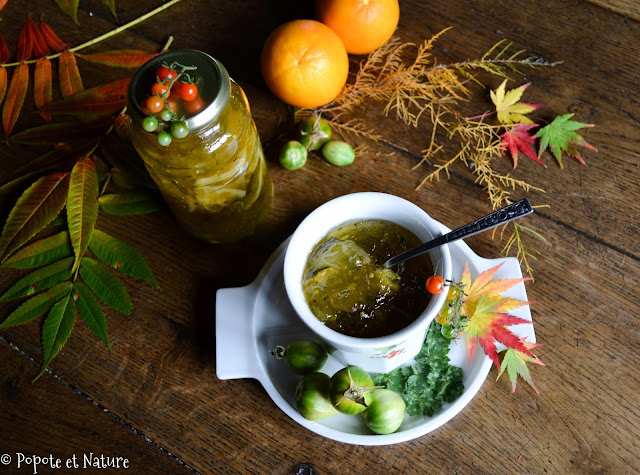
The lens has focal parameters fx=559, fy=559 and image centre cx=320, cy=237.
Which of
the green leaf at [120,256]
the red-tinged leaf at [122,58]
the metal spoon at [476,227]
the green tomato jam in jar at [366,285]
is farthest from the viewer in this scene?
the red-tinged leaf at [122,58]

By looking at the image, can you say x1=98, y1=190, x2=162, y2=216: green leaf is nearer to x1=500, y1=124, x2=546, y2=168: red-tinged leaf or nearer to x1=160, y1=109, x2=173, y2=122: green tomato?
x1=160, y1=109, x2=173, y2=122: green tomato

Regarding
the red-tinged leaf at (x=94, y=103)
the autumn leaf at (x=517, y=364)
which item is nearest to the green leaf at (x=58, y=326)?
the red-tinged leaf at (x=94, y=103)

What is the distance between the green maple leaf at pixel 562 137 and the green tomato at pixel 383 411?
24.9 inches

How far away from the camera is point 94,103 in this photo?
3.94 ft

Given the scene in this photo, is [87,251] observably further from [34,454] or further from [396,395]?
[396,395]

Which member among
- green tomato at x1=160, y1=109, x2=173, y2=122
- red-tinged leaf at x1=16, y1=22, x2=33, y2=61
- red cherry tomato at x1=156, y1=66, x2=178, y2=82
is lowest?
red-tinged leaf at x1=16, y1=22, x2=33, y2=61

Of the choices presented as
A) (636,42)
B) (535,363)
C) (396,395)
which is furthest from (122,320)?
(636,42)

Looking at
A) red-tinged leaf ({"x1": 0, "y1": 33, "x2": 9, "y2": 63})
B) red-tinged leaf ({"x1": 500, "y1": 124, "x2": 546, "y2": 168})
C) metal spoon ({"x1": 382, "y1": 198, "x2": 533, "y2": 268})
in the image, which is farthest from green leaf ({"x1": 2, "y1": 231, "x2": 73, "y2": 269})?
red-tinged leaf ({"x1": 500, "y1": 124, "x2": 546, "y2": 168})

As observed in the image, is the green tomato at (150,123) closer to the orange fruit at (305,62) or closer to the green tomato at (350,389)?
the orange fruit at (305,62)

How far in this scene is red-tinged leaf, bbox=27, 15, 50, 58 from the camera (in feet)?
4.25

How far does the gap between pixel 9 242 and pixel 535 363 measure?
1.05 meters

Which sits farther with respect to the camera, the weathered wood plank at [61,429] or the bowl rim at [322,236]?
the weathered wood plank at [61,429]

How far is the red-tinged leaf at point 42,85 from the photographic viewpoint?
4.13 feet

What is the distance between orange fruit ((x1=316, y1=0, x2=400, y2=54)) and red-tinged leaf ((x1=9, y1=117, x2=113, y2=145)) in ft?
1.73
